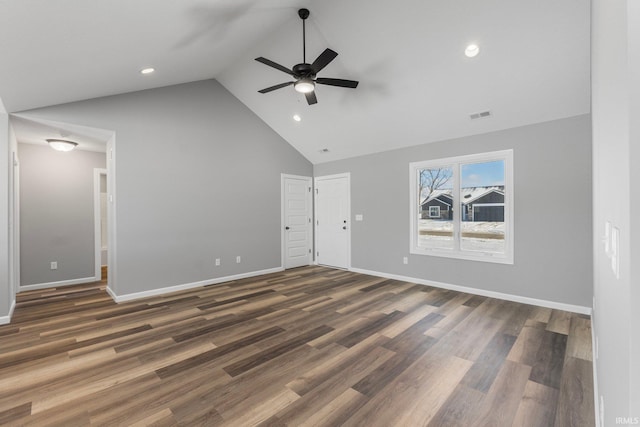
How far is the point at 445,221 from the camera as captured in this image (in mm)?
4812

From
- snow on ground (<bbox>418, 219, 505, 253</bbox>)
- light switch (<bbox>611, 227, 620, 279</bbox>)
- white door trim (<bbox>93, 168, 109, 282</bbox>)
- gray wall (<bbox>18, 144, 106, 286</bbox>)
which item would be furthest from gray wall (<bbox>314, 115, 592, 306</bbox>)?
gray wall (<bbox>18, 144, 106, 286</bbox>)

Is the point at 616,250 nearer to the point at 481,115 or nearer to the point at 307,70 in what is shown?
the point at 307,70

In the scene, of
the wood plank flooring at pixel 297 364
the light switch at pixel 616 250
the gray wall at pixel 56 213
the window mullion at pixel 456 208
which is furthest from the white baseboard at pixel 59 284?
the light switch at pixel 616 250

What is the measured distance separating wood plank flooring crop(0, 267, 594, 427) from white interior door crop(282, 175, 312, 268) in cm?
245

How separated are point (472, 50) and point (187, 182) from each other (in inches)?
179

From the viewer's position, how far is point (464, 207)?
15.0 ft

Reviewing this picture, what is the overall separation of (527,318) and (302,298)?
2.89 metres

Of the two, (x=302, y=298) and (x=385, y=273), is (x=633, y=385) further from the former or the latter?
(x=385, y=273)

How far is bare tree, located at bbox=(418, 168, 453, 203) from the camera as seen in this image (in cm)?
481

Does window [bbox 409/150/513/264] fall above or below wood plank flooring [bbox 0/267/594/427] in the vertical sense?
above

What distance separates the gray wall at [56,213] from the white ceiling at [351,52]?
198 cm

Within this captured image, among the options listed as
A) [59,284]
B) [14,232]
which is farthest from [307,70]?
[59,284]

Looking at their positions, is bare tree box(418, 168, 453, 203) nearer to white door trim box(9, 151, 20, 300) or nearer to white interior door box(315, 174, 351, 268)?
white interior door box(315, 174, 351, 268)

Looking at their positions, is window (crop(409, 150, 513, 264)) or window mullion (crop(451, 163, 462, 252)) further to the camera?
window mullion (crop(451, 163, 462, 252))
